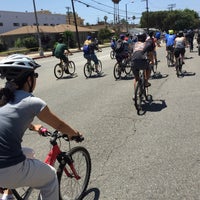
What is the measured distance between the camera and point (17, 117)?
2.79m

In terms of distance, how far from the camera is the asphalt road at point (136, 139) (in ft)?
14.6

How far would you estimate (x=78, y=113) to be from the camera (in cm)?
880

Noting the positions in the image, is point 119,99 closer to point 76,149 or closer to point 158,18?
point 76,149

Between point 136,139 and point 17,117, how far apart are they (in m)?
3.88

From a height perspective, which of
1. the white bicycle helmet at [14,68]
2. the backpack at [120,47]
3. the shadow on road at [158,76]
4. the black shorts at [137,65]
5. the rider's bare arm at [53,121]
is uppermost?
the white bicycle helmet at [14,68]

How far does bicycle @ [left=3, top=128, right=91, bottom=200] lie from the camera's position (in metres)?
3.40

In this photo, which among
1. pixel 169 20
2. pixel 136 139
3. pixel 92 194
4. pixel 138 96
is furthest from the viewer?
pixel 169 20

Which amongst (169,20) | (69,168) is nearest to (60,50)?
(69,168)

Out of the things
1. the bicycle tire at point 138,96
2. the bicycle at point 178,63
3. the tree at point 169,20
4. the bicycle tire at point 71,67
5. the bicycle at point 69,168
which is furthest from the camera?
the tree at point 169,20

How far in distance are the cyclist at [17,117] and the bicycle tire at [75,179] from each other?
29.0 inches

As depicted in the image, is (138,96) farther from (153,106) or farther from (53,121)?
(53,121)

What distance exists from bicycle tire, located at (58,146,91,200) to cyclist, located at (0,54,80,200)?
0.74 m

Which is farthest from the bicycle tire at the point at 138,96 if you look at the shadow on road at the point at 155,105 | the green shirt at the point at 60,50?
the green shirt at the point at 60,50

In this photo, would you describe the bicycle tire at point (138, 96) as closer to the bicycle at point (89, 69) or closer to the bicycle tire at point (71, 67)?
the bicycle at point (89, 69)
